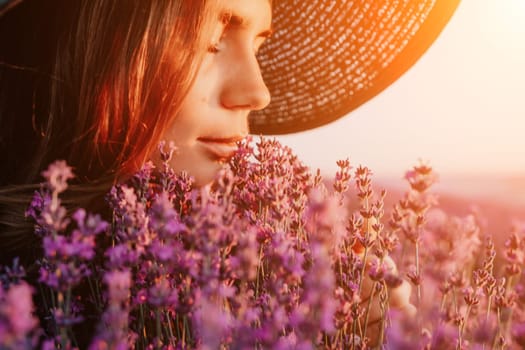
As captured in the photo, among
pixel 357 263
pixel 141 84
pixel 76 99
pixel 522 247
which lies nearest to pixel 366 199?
pixel 357 263

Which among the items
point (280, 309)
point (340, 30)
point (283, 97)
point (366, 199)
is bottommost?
point (280, 309)

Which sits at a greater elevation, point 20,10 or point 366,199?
point 20,10

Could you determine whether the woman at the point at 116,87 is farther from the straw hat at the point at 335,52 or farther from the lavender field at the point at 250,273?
the straw hat at the point at 335,52

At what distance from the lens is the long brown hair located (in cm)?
116

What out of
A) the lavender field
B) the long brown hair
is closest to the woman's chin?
the long brown hair

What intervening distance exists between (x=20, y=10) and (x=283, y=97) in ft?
3.32

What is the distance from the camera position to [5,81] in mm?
1356

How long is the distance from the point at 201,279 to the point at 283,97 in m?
1.55

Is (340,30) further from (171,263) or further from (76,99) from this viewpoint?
(171,263)

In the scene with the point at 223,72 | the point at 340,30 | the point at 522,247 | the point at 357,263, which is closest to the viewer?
the point at 522,247

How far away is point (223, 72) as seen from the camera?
1283 mm

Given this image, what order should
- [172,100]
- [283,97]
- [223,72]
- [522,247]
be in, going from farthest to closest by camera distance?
[283,97], [223,72], [172,100], [522,247]

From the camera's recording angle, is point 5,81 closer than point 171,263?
No

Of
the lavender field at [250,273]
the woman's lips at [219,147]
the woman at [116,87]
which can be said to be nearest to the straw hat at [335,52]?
the woman at [116,87]
